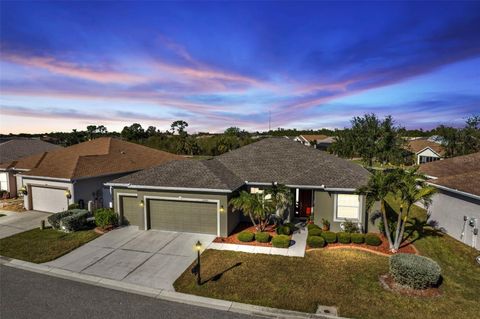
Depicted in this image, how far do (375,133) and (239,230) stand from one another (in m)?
34.3

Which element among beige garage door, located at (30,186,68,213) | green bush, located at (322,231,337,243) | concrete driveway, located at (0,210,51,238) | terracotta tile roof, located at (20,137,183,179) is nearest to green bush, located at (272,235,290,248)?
green bush, located at (322,231,337,243)

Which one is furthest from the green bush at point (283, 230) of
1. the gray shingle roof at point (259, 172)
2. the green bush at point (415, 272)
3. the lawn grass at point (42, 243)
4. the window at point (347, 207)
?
Answer: the lawn grass at point (42, 243)

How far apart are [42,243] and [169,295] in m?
9.99

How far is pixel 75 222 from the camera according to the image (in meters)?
18.0

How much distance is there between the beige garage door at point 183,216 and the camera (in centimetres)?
1709

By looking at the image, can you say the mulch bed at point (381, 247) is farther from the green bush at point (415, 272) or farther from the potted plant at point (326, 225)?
the green bush at point (415, 272)

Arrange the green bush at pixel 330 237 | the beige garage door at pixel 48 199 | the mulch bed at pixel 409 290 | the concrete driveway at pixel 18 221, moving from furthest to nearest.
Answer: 1. the beige garage door at pixel 48 199
2. the concrete driveway at pixel 18 221
3. the green bush at pixel 330 237
4. the mulch bed at pixel 409 290

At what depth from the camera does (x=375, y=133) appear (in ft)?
144

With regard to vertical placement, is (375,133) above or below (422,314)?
above

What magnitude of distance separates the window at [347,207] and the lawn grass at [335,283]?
3.06m

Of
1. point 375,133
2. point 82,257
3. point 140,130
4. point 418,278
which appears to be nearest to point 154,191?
point 82,257

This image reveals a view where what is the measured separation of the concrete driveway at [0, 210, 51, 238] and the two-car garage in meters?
7.74

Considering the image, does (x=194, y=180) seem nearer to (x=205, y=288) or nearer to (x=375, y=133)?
(x=205, y=288)

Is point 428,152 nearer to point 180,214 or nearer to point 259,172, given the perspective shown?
point 259,172
